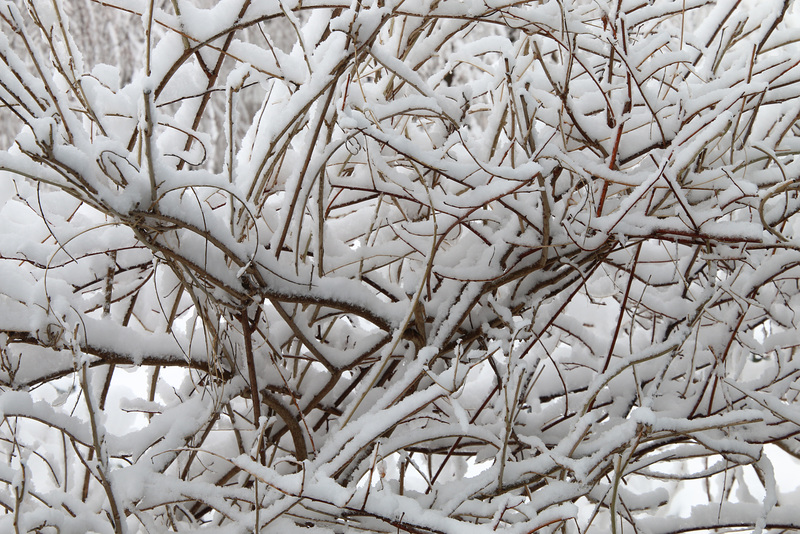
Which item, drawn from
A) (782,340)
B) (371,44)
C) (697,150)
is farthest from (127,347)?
(782,340)

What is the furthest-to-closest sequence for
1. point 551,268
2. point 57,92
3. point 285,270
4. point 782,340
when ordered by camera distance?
1. point 782,340
2. point 551,268
3. point 285,270
4. point 57,92

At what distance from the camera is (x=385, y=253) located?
32.3 inches

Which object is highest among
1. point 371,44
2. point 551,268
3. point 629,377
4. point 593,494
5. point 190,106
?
point 190,106

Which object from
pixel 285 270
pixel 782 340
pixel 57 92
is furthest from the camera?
pixel 782 340

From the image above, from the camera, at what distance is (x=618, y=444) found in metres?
0.67

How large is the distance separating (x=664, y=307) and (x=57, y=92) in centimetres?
85

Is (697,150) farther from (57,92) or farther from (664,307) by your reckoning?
(57,92)

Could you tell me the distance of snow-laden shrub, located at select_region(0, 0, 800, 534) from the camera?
24.8 inches

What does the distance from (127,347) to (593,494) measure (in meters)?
0.65

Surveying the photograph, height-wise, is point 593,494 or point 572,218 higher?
point 572,218

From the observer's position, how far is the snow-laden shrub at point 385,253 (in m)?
0.63

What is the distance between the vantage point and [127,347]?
0.75 m

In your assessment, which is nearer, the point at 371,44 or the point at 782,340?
the point at 371,44

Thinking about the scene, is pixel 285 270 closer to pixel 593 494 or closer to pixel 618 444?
pixel 618 444
